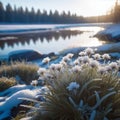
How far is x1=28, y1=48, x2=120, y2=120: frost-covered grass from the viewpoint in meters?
3.88

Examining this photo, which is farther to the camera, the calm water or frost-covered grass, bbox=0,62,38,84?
the calm water

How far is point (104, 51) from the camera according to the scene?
13500 mm

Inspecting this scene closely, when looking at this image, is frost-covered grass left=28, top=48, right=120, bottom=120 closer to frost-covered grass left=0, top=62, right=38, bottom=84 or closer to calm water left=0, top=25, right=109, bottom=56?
frost-covered grass left=0, top=62, right=38, bottom=84

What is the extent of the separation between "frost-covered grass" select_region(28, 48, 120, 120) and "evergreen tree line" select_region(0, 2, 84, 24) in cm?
7536

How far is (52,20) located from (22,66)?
313 feet

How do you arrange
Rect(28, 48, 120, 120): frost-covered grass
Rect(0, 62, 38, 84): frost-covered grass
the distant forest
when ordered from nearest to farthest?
Rect(28, 48, 120, 120): frost-covered grass → Rect(0, 62, 38, 84): frost-covered grass → the distant forest

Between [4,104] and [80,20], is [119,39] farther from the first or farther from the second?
[80,20]

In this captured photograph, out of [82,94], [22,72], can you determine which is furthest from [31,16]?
[82,94]

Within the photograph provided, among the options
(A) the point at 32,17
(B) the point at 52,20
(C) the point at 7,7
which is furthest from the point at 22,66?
(B) the point at 52,20

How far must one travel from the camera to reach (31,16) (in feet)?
311

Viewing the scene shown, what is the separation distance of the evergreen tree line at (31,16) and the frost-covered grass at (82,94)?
2967 inches

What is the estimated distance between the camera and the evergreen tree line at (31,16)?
8188 centimetres

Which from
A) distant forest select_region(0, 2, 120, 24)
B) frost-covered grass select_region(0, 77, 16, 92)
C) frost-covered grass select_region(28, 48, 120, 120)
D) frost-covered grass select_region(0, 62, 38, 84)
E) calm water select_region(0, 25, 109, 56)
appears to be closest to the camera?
frost-covered grass select_region(28, 48, 120, 120)

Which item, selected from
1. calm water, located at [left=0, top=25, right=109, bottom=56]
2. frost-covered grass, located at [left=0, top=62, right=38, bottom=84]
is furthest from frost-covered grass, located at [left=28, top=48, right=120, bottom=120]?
calm water, located at [left=0, top=25, right=109, bottom=56]
